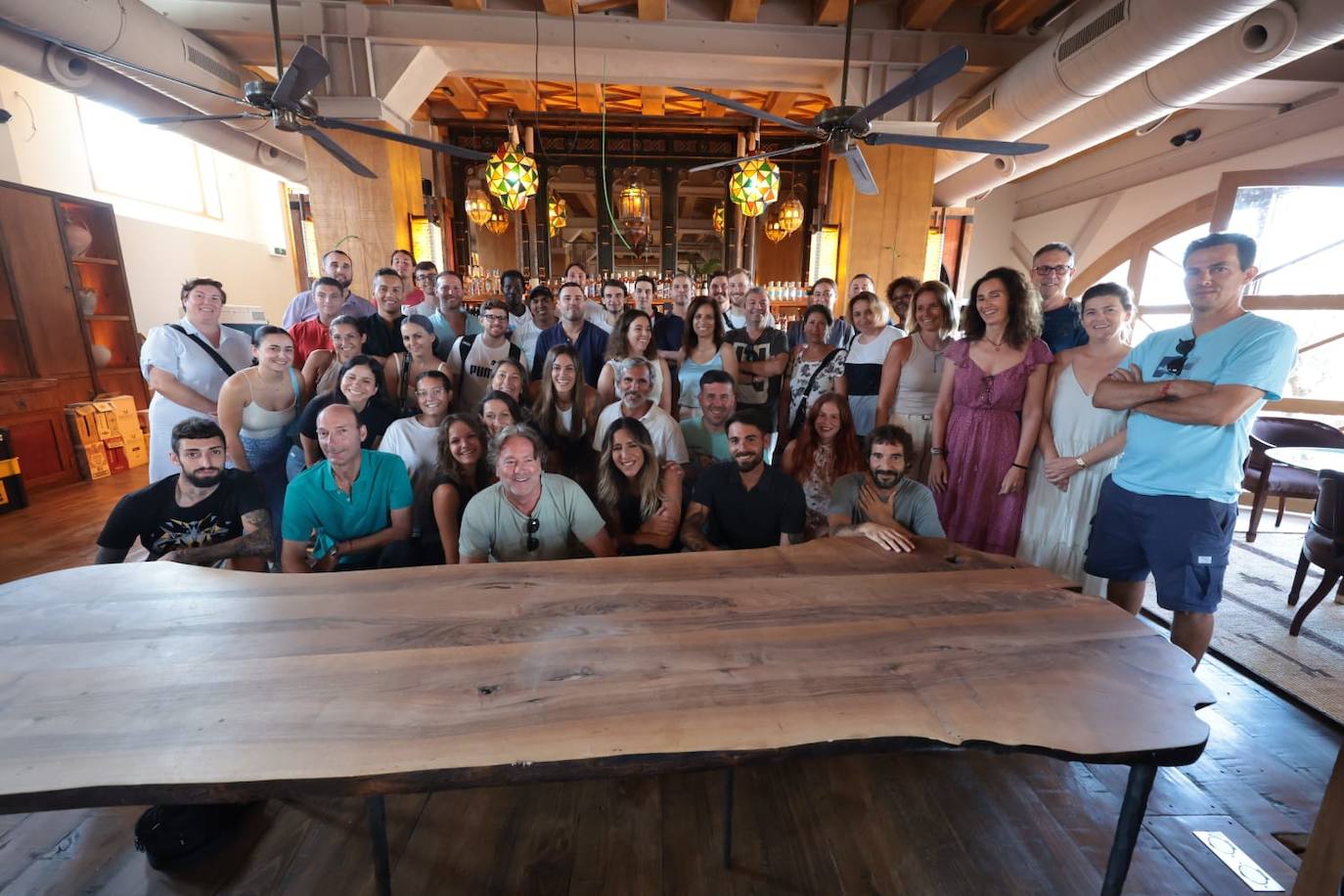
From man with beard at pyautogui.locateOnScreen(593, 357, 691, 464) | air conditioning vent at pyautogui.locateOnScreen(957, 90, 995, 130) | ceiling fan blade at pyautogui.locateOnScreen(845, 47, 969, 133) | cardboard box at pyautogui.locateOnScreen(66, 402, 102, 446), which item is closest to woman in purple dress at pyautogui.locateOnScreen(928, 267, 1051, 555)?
ceiling fan blade at pyautogui.locateOnScreen(845, 47, 969, 133)

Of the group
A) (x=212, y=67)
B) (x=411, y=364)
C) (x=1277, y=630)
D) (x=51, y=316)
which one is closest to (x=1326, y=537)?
(x=1277, y=630)

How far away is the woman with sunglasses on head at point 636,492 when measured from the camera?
2607 millimetres

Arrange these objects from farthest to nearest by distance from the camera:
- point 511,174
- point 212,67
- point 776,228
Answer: point 776,228 < point 212,67 < point 511,174

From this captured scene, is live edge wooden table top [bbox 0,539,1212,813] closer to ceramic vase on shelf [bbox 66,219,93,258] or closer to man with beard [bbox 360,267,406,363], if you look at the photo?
man with beard [bbox 360,267,406,363]

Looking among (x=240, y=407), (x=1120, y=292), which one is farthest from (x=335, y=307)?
(x=1120, y=292)

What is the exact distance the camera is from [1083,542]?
8.11ft

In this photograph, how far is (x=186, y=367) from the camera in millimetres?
3105

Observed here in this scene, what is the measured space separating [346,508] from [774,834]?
200cm

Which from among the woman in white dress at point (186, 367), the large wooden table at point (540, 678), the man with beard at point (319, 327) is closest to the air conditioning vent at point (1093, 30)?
the large wooden table at point (540, 678)

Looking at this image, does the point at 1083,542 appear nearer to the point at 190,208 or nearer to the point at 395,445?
the point at 395,445

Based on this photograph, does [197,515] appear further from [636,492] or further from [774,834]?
[774,834]

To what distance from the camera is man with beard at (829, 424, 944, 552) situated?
2.28 meters

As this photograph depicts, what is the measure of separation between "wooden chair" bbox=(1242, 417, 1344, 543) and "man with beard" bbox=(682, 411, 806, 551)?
152 inches

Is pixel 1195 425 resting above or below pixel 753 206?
below
